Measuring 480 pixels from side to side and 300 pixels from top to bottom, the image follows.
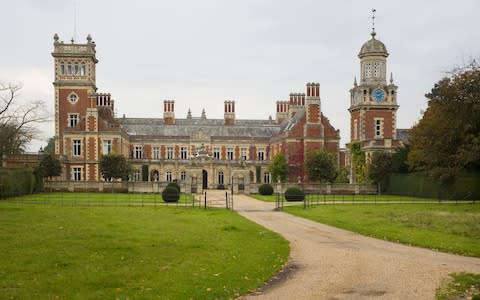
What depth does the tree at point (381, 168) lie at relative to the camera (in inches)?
2090

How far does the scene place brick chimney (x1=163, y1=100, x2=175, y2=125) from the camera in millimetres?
84344

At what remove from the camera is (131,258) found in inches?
564

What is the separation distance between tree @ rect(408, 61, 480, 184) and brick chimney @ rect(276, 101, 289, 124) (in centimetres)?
4468

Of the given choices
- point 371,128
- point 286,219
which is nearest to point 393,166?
point 371,128

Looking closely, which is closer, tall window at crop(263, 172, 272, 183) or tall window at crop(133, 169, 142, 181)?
tall window at crop(133, 169, 142, 181)

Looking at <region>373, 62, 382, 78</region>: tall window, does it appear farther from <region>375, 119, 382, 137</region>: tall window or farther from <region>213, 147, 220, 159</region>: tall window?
<region>213, 147, 220, 159</region>: tall window

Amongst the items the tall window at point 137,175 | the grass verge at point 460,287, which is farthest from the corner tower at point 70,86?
the grass verge at point 460,287

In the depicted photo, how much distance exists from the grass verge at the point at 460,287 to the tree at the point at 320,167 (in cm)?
4413

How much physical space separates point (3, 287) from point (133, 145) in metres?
69.4

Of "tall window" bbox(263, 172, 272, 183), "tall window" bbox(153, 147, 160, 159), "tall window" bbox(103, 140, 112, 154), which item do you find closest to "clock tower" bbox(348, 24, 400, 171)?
"tall window" bbox(263, 172, 272, 183)

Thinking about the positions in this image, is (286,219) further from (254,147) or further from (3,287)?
(254,147)

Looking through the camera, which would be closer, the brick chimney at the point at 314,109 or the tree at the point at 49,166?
the tree at the point at 49,166

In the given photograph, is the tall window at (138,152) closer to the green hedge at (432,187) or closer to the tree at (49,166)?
the tree at (49,166)

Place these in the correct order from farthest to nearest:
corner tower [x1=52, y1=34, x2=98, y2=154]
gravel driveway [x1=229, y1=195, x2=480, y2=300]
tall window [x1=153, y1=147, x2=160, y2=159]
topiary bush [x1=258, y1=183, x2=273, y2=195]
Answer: tall window [x1=153, y1=147, x2=160, y2=159] → corner tower [x1=52, y1=34, x2=98, y2=154] → topiary bush [x1=258, y1=183, x2=273, y2=195] → gravel driveway [x1=229, y1=195, x2=480, y2=300]
